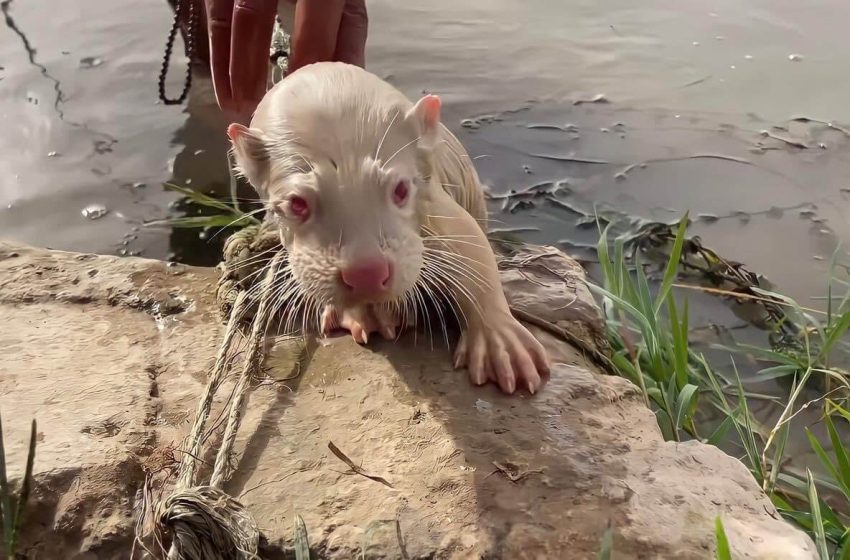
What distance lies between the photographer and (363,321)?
185cm

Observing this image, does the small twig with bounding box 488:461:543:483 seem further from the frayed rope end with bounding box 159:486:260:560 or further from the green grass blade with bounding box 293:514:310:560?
the frayed rope end with bounding box 159:486:260:560

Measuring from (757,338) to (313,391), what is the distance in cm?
161

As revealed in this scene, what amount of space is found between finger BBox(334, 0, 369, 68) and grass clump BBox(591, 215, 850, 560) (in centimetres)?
97

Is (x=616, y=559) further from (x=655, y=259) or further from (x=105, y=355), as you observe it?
(x=655, y=259)

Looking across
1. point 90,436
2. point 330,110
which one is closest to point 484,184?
point 330,110

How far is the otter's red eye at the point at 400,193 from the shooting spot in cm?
156

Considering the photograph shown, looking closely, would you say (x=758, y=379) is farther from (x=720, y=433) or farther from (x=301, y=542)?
(x=301, y=542)

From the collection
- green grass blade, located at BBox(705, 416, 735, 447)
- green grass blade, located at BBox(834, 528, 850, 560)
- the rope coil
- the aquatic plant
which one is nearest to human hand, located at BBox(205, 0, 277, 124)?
the aquatic plant

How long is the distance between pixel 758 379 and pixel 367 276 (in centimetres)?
150

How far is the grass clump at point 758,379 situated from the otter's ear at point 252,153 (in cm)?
105

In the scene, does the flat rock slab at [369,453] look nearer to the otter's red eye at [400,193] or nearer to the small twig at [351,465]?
the small twig at [351,465]

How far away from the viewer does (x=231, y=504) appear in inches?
51.8

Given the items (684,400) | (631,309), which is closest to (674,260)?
(631,309)

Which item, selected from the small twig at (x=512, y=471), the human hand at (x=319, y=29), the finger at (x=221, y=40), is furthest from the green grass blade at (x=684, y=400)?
the finger at (x=221, y=40)
